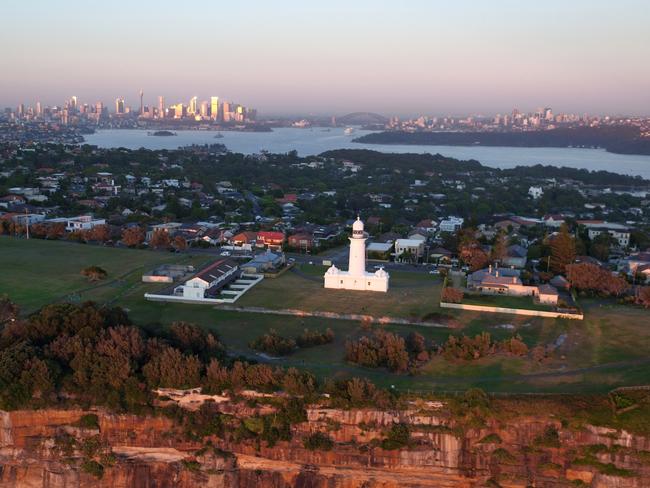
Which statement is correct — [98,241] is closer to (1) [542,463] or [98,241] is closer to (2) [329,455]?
(2) [329,455]

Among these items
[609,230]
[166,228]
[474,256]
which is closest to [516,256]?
[474,256]

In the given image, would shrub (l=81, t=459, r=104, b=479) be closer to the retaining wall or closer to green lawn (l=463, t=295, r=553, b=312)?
the retaining wall

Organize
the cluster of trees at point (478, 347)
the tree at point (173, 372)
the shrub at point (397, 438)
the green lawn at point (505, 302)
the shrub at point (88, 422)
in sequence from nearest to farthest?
the shrub at point (397, 438) → the shrub at point (88, 422) → the tree at point (173, 372) → the cluster of trees at point (478, 347) → the green lawn at point (505, 302)

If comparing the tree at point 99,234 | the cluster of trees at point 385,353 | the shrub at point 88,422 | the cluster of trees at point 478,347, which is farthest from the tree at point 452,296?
the tree at point 99,234

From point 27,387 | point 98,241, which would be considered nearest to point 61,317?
point 27,387

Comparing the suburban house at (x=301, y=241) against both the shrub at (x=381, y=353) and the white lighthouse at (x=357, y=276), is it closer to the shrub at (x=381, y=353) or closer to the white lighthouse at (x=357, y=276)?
the white lighthouse at (x=357, y=276)

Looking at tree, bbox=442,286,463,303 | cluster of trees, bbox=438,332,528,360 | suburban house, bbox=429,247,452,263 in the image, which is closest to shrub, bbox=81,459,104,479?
cluster of trees, bbox=438,332,528,360
